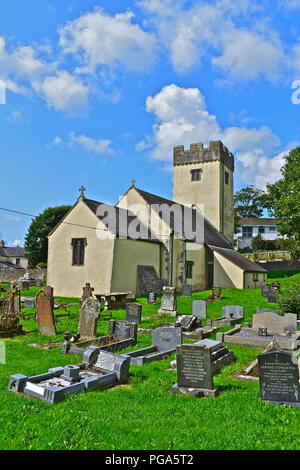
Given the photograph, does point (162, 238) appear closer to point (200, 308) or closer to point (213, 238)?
point (213, 238)

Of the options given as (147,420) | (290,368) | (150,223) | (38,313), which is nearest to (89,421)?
(147,420)

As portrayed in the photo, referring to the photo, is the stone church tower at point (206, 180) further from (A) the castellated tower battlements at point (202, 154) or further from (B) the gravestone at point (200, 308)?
(B) the gravestone at point (200, 308)

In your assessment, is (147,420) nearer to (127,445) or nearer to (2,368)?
(127,445)

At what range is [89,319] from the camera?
38.2ft

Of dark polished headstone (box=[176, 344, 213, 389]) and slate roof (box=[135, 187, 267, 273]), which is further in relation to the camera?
slate roof (box=[135, 187, 267, 273])

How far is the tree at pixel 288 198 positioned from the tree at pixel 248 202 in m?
29.9

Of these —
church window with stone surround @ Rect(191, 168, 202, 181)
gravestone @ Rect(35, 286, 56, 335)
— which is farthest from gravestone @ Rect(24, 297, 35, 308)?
church window with stone surround @ Rect(191, 168, 202, 181)

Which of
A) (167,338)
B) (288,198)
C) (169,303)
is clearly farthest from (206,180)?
(167,338)

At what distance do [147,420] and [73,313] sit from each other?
1250 centimetres

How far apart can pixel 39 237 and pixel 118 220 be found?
1146 inches

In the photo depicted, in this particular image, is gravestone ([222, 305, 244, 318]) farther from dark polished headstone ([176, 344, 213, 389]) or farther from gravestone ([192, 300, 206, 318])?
dark polished headstone ([176, 344, 213, 389])

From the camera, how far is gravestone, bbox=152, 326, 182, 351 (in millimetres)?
10336

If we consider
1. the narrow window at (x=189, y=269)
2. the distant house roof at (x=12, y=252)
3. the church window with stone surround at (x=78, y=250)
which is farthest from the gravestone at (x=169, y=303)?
the distant house roof at (x=12, y=252)

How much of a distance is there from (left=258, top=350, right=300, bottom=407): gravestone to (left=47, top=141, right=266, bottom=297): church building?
53.6ft
